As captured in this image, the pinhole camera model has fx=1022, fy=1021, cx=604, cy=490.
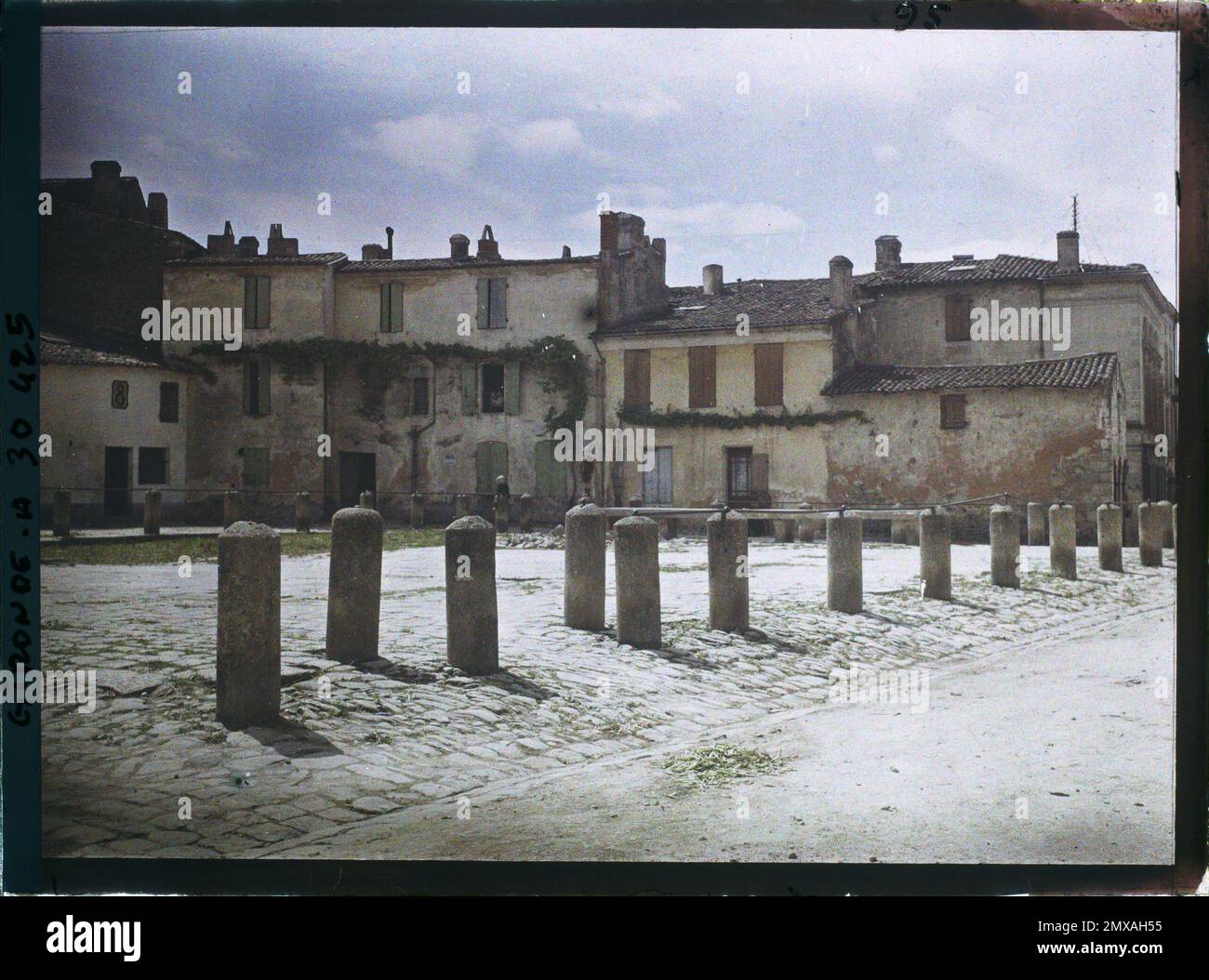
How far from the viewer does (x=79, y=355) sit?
197 inches

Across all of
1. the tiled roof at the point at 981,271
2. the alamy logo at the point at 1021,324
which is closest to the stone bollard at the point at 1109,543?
the tiled roof at the point at 981,271

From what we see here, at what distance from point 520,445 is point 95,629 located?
2767mm

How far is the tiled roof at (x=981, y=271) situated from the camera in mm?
6156

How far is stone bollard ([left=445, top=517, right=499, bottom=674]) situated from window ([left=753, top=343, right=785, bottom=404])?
8.30ft

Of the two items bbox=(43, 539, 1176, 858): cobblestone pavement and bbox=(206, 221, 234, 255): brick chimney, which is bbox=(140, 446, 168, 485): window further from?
bbox=(206, 221, 234, 255): brick chimney

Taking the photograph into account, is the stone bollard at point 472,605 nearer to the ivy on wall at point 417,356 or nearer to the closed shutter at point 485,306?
the ivy on wall at point 417,356

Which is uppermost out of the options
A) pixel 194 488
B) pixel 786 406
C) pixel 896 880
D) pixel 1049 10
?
pixel 1049 10

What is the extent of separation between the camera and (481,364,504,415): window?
6.14 meters

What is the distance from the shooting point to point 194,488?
5.88m

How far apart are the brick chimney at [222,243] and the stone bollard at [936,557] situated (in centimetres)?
572

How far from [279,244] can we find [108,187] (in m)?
0.88
